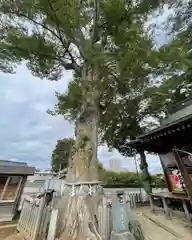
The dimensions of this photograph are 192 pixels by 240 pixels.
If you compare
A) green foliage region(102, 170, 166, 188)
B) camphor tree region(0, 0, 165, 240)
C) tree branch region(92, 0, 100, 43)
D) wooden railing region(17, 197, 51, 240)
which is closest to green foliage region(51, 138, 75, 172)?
green foliage region(102, 170, 166, 188)

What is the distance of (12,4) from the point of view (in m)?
5.74

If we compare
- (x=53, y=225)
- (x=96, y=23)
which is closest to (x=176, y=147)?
(x=53, y=225)

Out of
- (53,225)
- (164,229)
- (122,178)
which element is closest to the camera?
(53,225)

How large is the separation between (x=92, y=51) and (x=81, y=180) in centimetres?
390

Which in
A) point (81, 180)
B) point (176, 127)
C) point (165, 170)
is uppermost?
point (176, 127)

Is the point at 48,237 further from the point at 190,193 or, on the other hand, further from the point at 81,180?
the point at 190,193

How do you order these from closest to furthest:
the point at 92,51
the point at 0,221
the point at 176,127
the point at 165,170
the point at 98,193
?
the point at 98,193 → the point at 176,127 → the point at 92,51 → the point at 0,221 → the point at 165,170

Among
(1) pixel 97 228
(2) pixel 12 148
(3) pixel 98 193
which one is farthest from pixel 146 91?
A: (2) pixel 12 148

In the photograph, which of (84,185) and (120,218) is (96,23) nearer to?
(84,185)

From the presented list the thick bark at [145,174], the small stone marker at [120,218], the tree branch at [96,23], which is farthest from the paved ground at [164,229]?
the tree branch at [96,23]

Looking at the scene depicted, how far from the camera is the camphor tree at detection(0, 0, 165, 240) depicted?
3.60 metres

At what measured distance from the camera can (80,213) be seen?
3275 millimetres

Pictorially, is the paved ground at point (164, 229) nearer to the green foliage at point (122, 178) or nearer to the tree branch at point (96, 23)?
the tree branch at point (96, 23)

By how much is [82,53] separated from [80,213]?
521 centimetres
